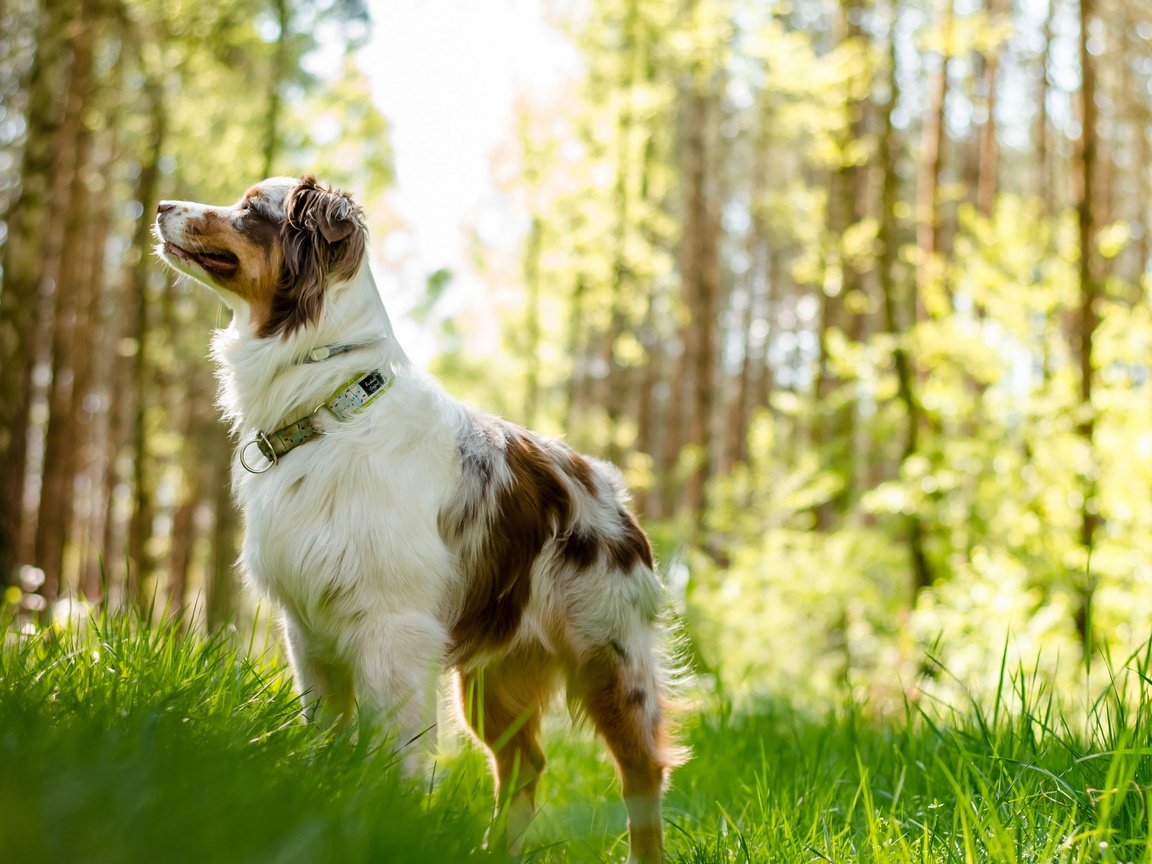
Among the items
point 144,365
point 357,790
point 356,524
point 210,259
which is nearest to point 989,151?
point 144,365

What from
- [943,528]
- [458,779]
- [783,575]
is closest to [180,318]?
[783,575]

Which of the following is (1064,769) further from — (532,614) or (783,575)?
(783,575)

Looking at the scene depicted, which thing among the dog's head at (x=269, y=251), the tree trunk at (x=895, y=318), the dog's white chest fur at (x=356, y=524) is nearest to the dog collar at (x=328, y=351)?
the dog's head at (x=269, y=251)

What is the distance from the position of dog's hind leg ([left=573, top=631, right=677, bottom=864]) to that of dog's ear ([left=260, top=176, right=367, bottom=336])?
5.50 ft

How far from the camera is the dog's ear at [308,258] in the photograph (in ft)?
12.0

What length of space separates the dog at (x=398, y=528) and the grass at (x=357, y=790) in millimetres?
299

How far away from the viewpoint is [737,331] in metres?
34.0

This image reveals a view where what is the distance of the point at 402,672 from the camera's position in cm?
323

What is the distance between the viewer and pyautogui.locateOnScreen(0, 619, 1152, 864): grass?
180 cm

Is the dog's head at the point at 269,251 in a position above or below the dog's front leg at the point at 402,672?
above

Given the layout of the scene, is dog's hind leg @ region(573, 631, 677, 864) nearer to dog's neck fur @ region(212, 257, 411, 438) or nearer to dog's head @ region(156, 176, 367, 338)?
dog's neck fur @ region(212, 257, 411, 438)

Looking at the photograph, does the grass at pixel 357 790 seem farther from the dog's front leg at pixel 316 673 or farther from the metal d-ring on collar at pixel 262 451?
the metal d-ring on collar at pixel 262 451

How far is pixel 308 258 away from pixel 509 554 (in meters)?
1.32

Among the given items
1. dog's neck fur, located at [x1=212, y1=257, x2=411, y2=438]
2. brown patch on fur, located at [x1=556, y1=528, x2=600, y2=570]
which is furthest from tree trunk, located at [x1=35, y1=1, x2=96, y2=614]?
brown patch on fur, located at [x1=556, y1=528, x2=600, y2=570]
